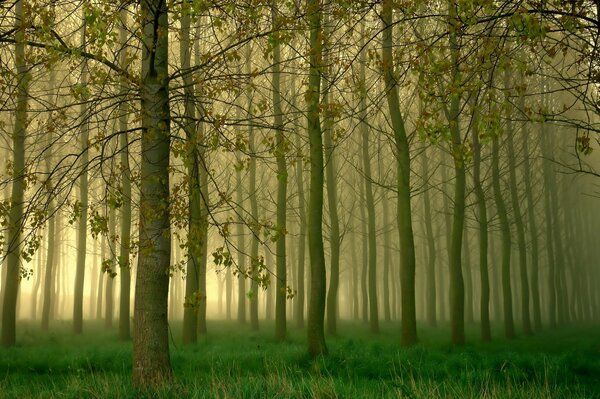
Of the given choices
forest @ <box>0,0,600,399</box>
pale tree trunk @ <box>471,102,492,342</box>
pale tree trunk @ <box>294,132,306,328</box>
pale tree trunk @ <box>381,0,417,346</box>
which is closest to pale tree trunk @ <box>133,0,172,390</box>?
forest @ <box>0,0,600,399</box>

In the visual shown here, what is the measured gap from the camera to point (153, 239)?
20.2ft

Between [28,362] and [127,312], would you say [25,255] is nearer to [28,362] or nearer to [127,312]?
[28,362]

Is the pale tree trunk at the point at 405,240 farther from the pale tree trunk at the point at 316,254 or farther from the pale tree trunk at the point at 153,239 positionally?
the pale tree trunk at the point at 153,239

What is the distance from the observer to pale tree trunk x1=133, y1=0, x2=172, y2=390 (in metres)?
6.03

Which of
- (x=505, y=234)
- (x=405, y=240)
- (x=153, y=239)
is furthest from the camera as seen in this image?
(x=505, y=234)

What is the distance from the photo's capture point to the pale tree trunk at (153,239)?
6.03 meters

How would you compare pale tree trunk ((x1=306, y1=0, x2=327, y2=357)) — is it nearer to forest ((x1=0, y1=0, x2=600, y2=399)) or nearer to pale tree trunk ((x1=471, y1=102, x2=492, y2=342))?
forest ((x1=0, y1=0, x2=600, y2=399))

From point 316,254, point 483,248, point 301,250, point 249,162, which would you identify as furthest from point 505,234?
point 249,162

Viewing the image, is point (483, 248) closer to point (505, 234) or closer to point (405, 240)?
point (505, 234)

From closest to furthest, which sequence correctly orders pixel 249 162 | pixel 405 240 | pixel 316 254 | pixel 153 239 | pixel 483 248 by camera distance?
pixel 153 239, pixel 249 162, pixel 316 254, pixel 405 240, pixel 483 248

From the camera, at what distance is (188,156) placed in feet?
18.9

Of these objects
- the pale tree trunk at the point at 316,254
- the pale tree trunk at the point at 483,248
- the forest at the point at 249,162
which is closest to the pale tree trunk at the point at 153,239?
the forest at the point at 249,162

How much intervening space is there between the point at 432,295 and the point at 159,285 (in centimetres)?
1851

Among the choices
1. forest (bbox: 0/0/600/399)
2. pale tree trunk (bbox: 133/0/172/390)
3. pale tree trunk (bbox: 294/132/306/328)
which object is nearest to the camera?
forest (bbox: 0/0/600/399)
